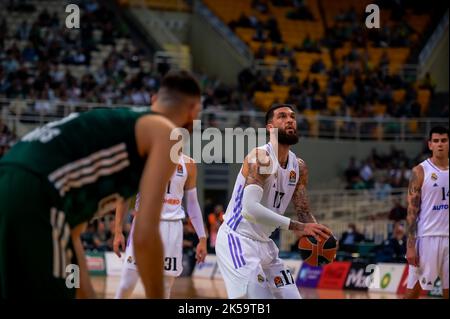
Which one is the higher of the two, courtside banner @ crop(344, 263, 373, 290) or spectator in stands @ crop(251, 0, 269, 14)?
spectator in stands @ crop(251, 0, 269, 14)

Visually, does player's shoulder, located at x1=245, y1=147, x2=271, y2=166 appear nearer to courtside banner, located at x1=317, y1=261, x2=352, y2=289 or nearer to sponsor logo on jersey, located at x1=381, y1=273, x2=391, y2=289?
sponsor logo on jersey, located at x1=381, y1=273, x2=391, y2=289

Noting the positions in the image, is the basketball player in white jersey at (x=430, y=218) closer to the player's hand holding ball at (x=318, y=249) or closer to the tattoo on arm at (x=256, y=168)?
the player's hand holding ball at (x=318, y=249)

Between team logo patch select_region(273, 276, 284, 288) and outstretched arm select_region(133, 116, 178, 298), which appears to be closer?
outstretched arm select_region(133, 116, 178, 298)

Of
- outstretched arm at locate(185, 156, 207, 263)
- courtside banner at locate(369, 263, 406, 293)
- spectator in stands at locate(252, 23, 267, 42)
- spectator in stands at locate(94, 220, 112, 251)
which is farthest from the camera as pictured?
spectator in stands at locate(252, 23, 267, 42)

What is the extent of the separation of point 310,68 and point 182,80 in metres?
29.8

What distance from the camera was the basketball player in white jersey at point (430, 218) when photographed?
1180 centimetres

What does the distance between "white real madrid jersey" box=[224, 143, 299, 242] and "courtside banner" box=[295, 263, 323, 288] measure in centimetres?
1302

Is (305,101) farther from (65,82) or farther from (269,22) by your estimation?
(65,82)

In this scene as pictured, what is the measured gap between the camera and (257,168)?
898 cm

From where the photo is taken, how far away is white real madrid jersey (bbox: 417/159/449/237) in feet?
39.0

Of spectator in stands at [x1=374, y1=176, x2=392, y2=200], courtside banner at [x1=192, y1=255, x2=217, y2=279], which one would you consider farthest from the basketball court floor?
spectator in stands at [x1=374, y1=176, x2=392, y2=200]

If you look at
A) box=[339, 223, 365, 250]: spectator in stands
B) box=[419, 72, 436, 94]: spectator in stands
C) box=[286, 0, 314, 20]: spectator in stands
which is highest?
box=[286, 0, 314, 20]: spectator in stands

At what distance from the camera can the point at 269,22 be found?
37.0 meters
